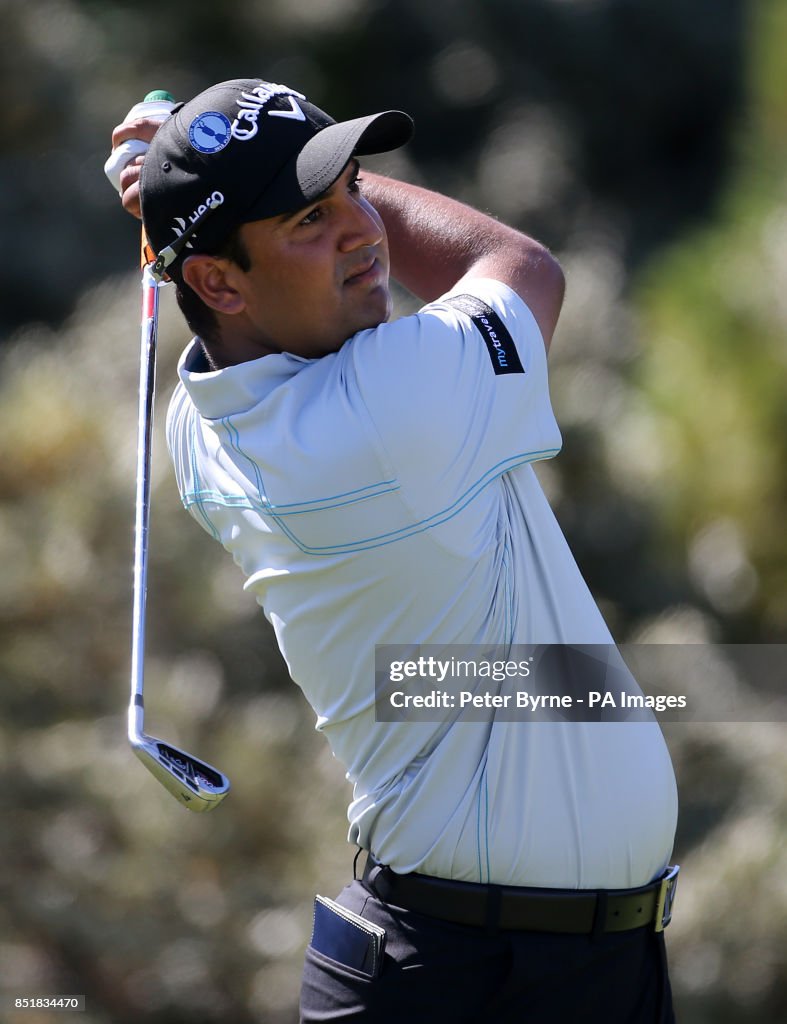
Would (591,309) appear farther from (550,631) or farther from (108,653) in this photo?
(550,631)

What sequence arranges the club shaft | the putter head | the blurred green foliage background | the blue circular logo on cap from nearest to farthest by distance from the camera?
the blue circular logo on cap → the putter head → the club shaft → the blurred green foliage background

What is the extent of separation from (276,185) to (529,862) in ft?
2.83

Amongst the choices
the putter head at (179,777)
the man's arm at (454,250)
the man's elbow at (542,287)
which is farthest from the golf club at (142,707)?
the man's elbow at (542,287)

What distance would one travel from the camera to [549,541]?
1675mm

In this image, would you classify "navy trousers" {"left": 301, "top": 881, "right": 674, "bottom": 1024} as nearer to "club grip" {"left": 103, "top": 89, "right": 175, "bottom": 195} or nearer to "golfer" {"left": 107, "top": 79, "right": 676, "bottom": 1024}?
"golfer" {"left": 107, "top": 79, "right": 676, "bottom": 1024}

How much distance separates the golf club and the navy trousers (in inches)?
11.6

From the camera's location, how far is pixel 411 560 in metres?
1.58

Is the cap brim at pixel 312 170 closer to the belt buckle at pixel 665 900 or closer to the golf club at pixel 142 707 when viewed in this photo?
the golf club at pixel 142 707

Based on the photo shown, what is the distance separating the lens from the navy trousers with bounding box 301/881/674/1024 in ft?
5.29

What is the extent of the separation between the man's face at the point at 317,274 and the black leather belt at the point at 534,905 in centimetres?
68

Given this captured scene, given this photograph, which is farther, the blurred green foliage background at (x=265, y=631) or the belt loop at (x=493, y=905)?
the blurred green foliage background at (x=265, y=631)

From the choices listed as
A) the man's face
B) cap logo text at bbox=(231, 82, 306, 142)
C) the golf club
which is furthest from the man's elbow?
the golf club

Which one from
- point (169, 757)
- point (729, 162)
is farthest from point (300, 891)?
point (729, 162)

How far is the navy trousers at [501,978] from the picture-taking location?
1611 mm
